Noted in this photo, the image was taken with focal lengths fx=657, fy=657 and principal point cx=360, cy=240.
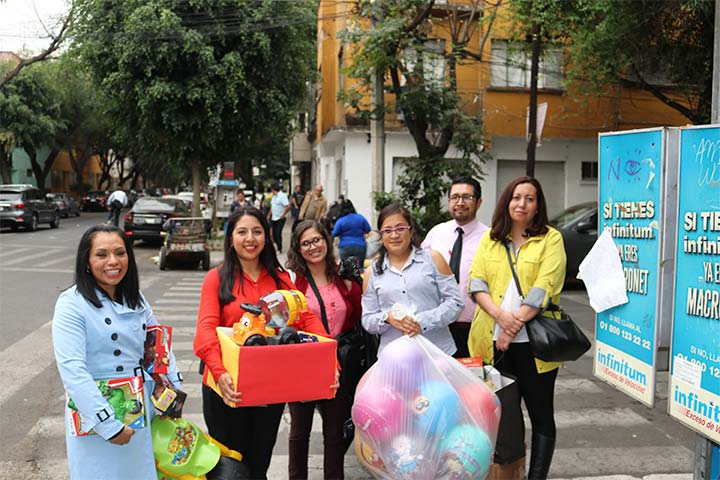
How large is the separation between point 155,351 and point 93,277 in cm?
43

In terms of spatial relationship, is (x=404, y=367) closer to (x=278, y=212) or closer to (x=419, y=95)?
(x=419, y=95)

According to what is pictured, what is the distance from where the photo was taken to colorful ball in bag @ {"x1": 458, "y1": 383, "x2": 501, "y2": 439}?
2982mm

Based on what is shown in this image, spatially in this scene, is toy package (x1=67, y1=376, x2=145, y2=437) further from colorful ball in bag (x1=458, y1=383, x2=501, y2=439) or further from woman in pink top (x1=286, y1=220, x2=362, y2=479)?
colorful ball in bag (x1=458, y1=383, x2=501, y2=439)

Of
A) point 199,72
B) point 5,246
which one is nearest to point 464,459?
point 199,72

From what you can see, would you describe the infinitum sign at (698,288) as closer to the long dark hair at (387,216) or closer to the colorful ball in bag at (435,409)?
the colorful ball in bag at (435,409)

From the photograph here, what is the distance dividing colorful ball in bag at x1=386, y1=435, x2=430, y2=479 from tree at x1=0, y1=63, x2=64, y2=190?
37426 millimetres

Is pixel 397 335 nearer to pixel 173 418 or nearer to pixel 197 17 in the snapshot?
pixel 173 418

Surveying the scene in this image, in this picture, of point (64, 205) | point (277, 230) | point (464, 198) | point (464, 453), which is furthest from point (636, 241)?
point (64, 205)

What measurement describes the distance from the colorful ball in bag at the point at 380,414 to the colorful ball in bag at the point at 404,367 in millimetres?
49

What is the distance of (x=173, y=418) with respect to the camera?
118 inches

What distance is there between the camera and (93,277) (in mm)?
2883

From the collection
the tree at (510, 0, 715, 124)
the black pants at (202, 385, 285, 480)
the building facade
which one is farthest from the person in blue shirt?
the building facade

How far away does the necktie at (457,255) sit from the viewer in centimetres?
426

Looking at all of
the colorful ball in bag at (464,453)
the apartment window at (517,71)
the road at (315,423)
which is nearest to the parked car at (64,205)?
the apartment window at (517,71)
